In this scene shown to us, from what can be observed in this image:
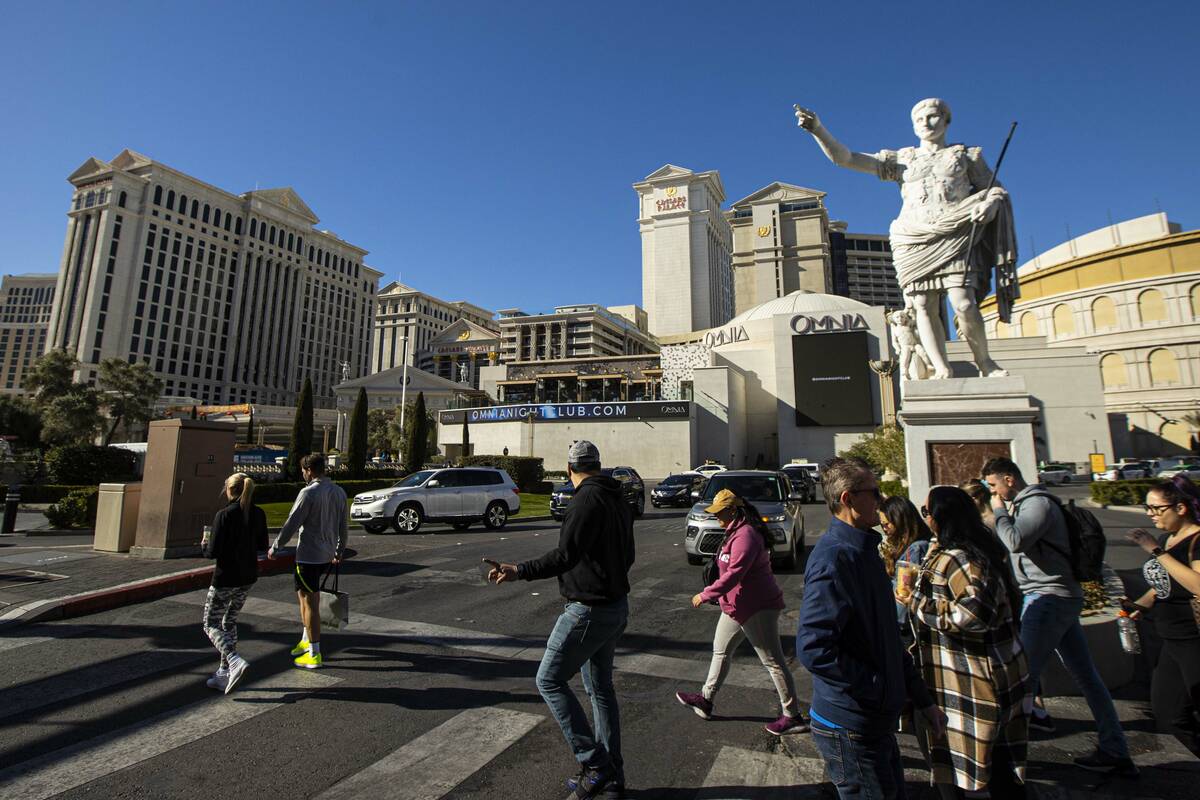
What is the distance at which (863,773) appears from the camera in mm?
2221

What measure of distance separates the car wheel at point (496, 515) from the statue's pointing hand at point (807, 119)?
12340 millimetres

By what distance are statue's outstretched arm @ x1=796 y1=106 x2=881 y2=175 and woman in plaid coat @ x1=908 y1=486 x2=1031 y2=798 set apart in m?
8.17

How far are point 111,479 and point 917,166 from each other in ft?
99.1

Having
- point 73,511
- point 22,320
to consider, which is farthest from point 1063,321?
point 22,320

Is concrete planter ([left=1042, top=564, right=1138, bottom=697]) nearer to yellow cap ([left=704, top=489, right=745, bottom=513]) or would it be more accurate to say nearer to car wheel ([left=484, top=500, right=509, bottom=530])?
yellow cap ([left=704, top=489, right=745, bottom=513])

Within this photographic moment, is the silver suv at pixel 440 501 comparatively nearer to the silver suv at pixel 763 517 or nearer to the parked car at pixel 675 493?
the silver suv at pixel 763 517

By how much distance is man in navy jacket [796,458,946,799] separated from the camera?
221 centimetres

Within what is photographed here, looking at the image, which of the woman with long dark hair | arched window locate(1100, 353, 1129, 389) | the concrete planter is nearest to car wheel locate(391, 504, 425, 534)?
the concrete planter

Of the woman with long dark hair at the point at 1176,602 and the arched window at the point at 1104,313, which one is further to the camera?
the arched window at the point at 1104,313

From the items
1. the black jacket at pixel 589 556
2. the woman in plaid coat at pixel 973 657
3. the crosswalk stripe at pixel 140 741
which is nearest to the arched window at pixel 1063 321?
the woman in plaid coat at pixel 973 657

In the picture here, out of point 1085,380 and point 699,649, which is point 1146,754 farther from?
point 1085,380

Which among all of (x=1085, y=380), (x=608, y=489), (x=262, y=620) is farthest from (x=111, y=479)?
(x=1085, y=380)

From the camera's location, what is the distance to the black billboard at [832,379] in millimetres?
53062

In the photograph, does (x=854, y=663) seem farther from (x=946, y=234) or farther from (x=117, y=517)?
(x=117, y=517)
